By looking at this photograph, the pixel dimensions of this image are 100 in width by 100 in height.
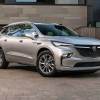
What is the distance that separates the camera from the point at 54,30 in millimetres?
Result: 13648

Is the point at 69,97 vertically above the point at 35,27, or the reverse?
the point at 35,27

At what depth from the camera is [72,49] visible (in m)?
12.1

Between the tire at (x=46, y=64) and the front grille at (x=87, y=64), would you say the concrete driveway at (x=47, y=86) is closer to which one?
the tire at (x=46, y=64)

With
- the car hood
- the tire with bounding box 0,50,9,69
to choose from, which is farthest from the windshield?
the tire with bounding box 0,50,9,69

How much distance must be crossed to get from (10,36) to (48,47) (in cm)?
226

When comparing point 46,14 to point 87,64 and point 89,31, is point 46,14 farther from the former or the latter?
point 87,64

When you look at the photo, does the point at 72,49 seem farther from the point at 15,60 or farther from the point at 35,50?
the point at 15,60

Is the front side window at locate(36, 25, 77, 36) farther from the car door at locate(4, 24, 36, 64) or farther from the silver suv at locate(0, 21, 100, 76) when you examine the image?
the car door at locate(4, 24, 36, 64)

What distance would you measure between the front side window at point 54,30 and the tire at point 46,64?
2.92ft

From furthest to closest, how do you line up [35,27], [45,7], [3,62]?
1. [45,7]
2. [3,62]
3. [35,27]

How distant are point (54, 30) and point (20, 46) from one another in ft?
3.61

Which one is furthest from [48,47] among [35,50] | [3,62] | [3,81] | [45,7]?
[45,7]

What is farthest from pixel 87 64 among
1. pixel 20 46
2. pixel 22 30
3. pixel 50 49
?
pixel 22 30

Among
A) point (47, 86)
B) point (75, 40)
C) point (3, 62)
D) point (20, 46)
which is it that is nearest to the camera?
point (47, 86)
